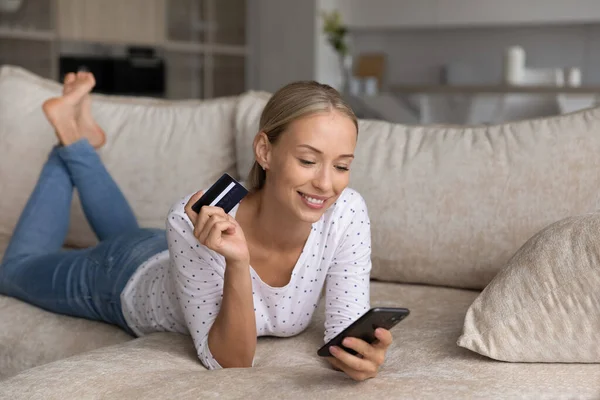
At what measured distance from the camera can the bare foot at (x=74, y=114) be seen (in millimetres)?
2318

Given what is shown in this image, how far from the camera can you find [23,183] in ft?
8.29

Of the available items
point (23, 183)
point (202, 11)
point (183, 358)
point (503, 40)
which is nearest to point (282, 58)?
point (202, 11)

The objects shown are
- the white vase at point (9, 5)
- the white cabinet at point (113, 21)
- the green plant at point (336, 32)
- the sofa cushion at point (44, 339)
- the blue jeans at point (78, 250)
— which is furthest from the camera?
the green plant at point (336, 32)

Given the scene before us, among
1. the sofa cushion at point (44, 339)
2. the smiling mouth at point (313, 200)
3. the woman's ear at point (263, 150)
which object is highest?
the woman's ear at point (263, 150)

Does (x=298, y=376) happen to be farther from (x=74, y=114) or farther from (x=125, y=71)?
(x=125, y=71)

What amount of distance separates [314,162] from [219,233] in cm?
21

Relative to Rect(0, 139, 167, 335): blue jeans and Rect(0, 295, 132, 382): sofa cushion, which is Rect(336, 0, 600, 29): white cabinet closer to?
Rect(0, 139, 167, 335): blue jeans

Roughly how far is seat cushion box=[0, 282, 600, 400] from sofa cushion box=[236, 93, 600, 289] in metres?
0.33

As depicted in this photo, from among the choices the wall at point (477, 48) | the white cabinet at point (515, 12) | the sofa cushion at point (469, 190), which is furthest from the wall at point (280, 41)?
the sofa cushion at point (469, 190)

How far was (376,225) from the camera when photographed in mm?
2104

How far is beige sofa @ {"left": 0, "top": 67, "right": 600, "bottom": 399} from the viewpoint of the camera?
1.42 metres

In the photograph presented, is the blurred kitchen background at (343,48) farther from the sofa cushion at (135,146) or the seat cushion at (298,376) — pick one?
the seat cushion at (298,376)

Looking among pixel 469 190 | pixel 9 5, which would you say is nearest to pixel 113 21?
pixel 9 5

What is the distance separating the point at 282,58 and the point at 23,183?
13.7 feet
